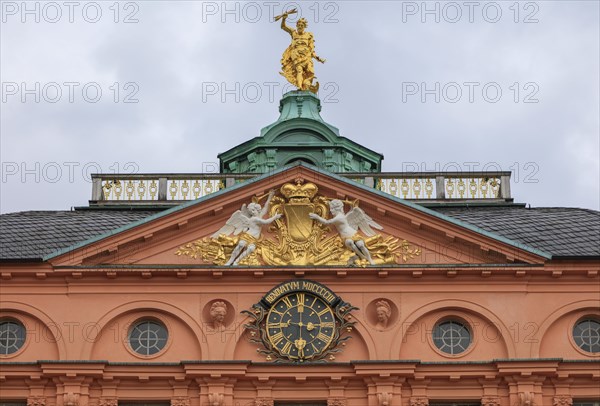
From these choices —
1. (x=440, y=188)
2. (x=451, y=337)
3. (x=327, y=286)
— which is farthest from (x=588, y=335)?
(x=440, y=188)

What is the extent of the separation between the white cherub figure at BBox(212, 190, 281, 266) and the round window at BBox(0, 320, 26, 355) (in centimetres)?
696

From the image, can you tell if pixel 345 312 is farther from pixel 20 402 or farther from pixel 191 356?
pixel 20 402

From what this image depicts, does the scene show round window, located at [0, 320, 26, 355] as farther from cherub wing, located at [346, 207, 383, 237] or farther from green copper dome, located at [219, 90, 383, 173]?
green copper dome, located at [219, 90, 383, 173]

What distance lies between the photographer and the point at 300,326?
202 feet

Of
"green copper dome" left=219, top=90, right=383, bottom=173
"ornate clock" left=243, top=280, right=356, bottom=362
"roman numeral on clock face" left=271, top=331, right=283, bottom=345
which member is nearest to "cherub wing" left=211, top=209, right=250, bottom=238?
"ornate clock" left=243, top=280, right=356, bottom=362

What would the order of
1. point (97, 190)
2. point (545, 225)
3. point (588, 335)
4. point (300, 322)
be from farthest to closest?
point (97, 190), point (545, 225), point (588, 335), point (300, 322)

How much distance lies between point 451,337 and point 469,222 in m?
4.70

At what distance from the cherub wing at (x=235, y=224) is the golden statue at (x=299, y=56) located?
12573mm

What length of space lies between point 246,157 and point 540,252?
691 inches

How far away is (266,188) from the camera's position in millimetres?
62938

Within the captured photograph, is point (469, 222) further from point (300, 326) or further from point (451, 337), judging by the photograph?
point (300, 326)

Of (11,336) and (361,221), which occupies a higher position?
(361,221)

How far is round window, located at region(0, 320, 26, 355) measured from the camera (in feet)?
203

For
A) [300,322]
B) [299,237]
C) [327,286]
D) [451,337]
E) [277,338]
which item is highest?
[299,237]
